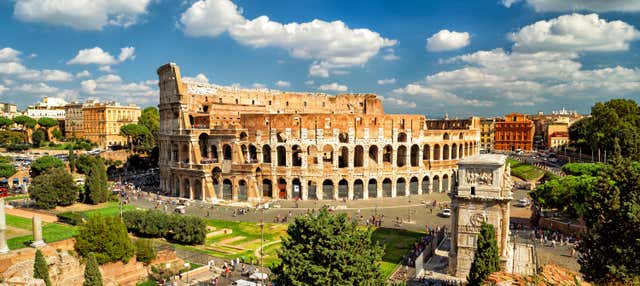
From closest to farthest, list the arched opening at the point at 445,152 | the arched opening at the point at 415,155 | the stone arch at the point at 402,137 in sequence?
1. the stone arch at the point at 402,137
2. the arched opening at the point at 415,155
3. the arched opening at the point at 445,152

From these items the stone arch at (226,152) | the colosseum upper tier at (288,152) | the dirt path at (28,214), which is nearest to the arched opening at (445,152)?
the colosseum upper tier at (288,152)

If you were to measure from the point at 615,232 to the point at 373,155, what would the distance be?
Answer: 139 ft

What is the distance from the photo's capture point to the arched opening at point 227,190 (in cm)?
5662

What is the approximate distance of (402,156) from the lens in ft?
202

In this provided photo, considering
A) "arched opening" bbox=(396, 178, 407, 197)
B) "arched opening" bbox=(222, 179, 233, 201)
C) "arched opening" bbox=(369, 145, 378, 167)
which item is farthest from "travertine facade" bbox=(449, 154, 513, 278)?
"arched opening" bbox=(222, 179, 233, 201)

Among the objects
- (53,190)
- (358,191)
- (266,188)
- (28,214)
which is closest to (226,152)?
(266,188)

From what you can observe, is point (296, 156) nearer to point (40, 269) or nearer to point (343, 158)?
point (343, 158)

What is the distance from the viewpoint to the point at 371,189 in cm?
5794

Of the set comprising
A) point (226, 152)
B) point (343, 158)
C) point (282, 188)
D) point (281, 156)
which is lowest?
point (282, 188)

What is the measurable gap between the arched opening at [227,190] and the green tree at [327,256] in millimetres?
37889

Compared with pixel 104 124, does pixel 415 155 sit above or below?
below

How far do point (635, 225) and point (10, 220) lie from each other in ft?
149

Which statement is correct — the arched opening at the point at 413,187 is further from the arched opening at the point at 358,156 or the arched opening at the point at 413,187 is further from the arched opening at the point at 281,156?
the arched opening at the point at 281,156

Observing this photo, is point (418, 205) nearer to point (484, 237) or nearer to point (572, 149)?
point (484, 237)
